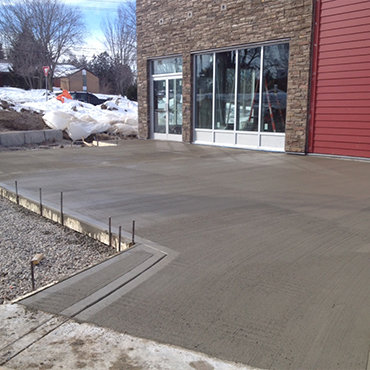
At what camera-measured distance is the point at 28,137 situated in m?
13.5

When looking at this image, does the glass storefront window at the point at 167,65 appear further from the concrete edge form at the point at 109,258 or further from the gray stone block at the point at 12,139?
the concrete edge form at the point at 109,258

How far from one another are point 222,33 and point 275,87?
2591mm

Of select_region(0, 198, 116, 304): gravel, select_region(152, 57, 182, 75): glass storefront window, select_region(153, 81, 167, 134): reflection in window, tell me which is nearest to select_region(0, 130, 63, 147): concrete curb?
select_region(153, 81, 167, 134): reflection in window

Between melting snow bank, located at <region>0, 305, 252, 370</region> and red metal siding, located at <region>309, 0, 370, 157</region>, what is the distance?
864cm

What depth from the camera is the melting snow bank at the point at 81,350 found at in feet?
7.15

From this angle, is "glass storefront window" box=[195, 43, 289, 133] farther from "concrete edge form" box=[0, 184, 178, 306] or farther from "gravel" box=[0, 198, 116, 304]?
"gravel" box=[0, 198, 116, 304]

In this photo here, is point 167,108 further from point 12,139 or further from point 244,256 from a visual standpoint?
point 244,256

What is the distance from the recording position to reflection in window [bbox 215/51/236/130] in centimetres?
1234

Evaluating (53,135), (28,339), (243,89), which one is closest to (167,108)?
(243,89)

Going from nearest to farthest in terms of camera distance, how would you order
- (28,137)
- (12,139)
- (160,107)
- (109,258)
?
1. (109,258)
2. (12,139)
3. (28,137)
4. (160,107)

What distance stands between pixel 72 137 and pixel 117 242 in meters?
11.5

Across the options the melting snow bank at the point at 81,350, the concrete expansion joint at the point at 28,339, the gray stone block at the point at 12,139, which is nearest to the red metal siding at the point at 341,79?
the melting snow bank at the point at 81,350

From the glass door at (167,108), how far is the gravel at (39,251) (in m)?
9.75

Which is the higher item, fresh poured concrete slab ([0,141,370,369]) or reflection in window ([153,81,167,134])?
reflection in window ([153,81,167,134])
